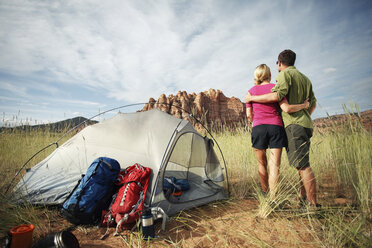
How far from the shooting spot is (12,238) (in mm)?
1634

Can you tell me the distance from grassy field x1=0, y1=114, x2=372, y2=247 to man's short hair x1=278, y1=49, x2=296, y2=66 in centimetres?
116

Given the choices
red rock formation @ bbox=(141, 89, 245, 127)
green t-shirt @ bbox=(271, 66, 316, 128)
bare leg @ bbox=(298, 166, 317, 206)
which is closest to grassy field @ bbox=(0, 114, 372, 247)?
bare leg @ bbox=(298, 166, 317, 206)

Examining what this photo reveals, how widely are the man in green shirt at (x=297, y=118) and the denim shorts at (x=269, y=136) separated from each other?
3.2 inches

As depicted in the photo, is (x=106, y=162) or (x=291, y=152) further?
(x=106, y=162)

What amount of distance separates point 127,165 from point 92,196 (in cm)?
74

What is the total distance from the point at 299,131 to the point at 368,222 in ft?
3.37

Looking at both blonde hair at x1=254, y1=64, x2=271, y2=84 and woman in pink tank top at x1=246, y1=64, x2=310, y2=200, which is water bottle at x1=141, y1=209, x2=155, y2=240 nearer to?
woman in pink tank top at x1=246, y1=64, x2=310, y2=200

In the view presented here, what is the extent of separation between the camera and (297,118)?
2250 millimetres

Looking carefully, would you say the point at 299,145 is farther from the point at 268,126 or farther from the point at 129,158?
the point at 129,158

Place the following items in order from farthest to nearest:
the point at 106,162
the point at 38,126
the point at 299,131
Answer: the point at 38,126, the point at 106,162, the point at 299,131

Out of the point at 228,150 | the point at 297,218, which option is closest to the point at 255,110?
the point at 297,218

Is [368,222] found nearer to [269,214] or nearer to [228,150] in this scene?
[269,214]

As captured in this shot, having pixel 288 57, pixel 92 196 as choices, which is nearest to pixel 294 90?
pixel 288 57

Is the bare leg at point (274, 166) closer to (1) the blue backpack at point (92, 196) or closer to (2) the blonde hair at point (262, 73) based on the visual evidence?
(2) the blonde hair at point (262, 73)
